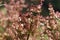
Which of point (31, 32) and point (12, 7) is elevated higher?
point (12, 7)

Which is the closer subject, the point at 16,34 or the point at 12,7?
the point at 16,34

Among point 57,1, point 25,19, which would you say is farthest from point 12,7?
point 57,1

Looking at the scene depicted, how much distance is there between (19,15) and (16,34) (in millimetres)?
406

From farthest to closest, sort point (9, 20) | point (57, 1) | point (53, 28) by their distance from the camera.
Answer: point (57, 1) → point (9, 20) → point (53, 28)

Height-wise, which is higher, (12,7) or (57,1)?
(12,7)

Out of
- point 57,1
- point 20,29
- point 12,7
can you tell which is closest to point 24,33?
point 20,29

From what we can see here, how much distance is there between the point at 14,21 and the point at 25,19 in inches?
9.1

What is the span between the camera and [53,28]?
152 inches

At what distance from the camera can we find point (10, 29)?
4191mm

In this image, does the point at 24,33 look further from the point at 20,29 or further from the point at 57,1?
the point at 57,1

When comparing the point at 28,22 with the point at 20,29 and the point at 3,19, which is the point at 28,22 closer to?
the point at 20,29

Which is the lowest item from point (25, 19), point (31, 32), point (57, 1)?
point (57, 1)

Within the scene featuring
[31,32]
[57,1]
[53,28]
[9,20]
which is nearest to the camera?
[53,28]

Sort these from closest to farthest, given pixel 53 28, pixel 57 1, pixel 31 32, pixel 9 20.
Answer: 1. pixel 53 28
2. pixel 31 32
3. pixel 9 20
4. pixel 57 1
